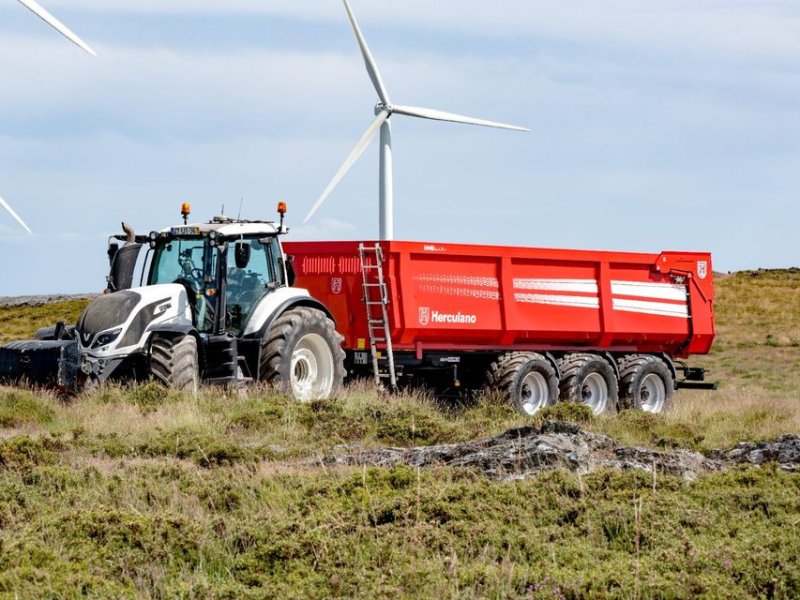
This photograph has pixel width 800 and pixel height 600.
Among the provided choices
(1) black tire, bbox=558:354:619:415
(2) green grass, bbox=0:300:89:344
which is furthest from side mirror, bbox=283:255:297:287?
(2) green grass, bbox=0:300:89:344

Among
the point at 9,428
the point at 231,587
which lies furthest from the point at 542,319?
the point at 231,587

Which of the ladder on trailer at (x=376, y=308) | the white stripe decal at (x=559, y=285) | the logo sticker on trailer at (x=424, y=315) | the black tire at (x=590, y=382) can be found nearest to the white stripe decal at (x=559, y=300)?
the white stripe decal at (x=559, y=285)

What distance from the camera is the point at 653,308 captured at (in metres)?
24.4

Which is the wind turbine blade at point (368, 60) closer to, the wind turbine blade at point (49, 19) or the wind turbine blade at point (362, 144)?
the wind turbine blade at point (362, 144)

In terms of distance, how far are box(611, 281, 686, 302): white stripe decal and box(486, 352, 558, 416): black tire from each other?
257 centimetres

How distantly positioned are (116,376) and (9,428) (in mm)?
1554

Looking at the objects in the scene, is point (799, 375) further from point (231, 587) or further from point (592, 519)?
point (231, 587)

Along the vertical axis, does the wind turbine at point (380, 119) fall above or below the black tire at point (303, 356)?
above

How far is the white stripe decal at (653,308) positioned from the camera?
77.6 ft

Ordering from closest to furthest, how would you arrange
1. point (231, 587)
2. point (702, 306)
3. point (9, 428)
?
point (231, 587), point (9, 428), point (702, 306)

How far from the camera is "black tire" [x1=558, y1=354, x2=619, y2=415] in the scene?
2228 cm

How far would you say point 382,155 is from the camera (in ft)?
87.1

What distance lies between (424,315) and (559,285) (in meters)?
3.42

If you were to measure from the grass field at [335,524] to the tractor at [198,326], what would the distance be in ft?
4.90
